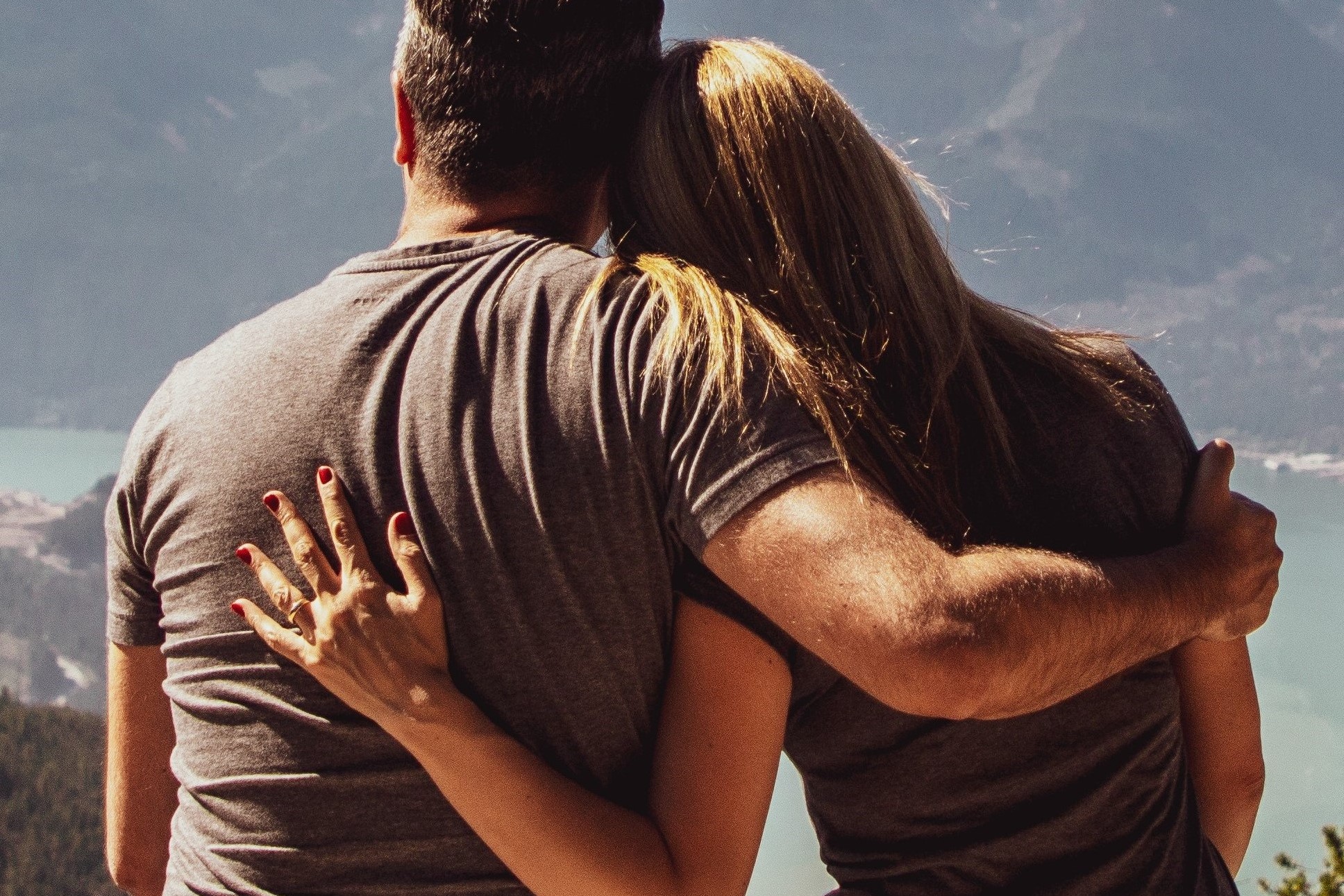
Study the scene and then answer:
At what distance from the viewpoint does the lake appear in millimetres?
48406

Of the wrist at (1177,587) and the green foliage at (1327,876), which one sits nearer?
the wrist at (1177,587)

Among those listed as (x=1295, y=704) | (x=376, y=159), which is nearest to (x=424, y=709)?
(x=1295, y=704)

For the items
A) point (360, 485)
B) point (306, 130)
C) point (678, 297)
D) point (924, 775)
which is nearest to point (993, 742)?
point (924, 775)

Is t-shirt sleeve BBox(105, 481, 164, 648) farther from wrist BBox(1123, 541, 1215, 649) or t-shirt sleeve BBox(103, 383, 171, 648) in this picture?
wrist BBox(1123, 541, 1215, 649)

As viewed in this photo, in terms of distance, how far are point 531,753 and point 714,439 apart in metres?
0.33

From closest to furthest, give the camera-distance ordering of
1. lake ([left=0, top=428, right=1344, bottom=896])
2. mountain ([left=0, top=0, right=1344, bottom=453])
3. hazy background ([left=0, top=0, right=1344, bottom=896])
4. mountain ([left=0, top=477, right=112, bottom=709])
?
lake ([left=0, top=428, right=1344, bottom=896]), mountain ([left=0, top=477, right=112, bottom=709]), hazy background ([left=0, top=0, right=1344, bottom=896]), mountain ([left=0, top=0, right=1344, bottom=453])

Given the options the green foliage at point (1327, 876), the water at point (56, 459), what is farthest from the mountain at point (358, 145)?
the green foliage at point (1327, 876)

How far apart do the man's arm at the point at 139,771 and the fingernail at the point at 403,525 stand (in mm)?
437

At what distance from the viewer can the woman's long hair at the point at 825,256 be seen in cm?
110

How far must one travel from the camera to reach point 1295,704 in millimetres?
58594

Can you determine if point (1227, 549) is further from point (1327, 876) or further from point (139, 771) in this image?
point (1327, 876)

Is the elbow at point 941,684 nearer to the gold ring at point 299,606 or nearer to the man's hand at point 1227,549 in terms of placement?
the man's hand at point 1227,549

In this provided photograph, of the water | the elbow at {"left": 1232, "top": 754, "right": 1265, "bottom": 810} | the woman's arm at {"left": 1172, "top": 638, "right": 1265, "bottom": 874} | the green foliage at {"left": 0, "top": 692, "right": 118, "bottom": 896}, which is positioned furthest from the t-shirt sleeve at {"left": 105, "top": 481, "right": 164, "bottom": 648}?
the water

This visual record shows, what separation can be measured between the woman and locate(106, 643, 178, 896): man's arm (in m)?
0.30
